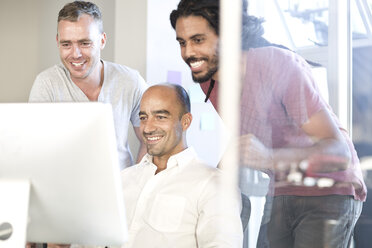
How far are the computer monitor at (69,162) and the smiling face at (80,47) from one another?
131 cm

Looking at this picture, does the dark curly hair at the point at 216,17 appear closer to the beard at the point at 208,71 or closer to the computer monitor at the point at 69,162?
the beard at the point at 208,71

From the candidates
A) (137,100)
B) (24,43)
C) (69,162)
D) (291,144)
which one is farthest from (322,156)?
(24,43)

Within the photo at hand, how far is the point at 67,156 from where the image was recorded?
42.3 inches

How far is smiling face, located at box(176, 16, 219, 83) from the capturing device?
197cm

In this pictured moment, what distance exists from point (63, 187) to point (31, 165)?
9 centimetres

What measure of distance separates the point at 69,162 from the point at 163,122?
1.00 metres

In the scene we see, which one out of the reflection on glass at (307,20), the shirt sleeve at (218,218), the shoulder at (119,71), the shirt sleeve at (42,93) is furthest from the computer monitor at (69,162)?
the shoulder at (119,71)

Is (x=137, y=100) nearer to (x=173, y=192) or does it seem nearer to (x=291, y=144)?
(x=173, y=192)

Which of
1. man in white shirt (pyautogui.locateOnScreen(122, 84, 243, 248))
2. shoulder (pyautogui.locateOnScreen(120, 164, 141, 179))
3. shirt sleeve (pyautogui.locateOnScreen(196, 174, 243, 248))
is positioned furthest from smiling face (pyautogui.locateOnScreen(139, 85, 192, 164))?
shirt sleeve (pyautogui.locateOnScreen(196, 174, 243, 248))

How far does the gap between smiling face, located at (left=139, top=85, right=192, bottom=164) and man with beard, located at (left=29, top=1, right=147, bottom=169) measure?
33 cm

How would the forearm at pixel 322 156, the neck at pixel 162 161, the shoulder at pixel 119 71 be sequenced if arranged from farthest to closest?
the shoulder at pixel 119 71
the neck at pixel 162 161
the forearm at pixel 322 156

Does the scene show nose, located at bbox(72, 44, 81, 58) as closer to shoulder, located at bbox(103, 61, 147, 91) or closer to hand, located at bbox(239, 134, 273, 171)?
shoulder, located at bbox(103, 61, 147, 91)

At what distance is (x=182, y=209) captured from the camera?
1.87 meters

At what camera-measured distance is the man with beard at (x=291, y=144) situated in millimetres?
1587
